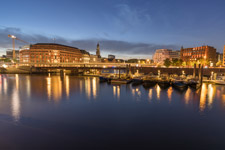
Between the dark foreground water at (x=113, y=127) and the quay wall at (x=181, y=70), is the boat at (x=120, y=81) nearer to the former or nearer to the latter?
the quay wall at (x=181, y=70)

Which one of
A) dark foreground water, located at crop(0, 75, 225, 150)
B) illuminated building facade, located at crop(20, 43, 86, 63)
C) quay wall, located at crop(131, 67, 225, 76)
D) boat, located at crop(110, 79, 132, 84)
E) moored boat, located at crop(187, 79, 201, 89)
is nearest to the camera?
dark foreground water, located at crop(0, 75, 225, 150)

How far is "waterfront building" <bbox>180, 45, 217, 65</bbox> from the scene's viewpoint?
13775 centimetres

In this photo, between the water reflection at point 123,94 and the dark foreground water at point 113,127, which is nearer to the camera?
the dark foreground water at point 113,127

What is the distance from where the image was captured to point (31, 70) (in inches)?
4198

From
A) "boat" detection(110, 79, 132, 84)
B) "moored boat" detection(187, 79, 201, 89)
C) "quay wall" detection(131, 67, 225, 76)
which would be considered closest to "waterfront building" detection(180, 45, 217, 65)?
"quay wall" detection(131, 67, 225, 76)

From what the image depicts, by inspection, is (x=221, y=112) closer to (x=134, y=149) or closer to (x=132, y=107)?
(x=132, y=107)

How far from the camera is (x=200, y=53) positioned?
463 ft

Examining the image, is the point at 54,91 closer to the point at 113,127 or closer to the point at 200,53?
the point at 113,127

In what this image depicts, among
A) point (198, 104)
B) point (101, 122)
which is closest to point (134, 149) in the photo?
point (101, 122)

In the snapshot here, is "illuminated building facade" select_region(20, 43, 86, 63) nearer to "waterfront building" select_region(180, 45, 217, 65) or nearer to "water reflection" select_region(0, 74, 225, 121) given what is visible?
"waterfront building" select_region(180, 45, 217, 65)

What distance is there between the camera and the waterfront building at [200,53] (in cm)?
13775

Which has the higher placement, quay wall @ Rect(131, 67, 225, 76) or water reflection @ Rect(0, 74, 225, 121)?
quay wall @ Rect(131, 67, 225, 76)

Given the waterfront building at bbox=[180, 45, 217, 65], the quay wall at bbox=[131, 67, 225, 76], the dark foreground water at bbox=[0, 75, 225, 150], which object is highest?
the waterfront building at bbox=[180, 45, 217, 65]

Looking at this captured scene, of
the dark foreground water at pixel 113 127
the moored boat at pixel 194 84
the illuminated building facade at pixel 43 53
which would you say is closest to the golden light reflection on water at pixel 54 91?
the dark foreground water at pixel 113 127
